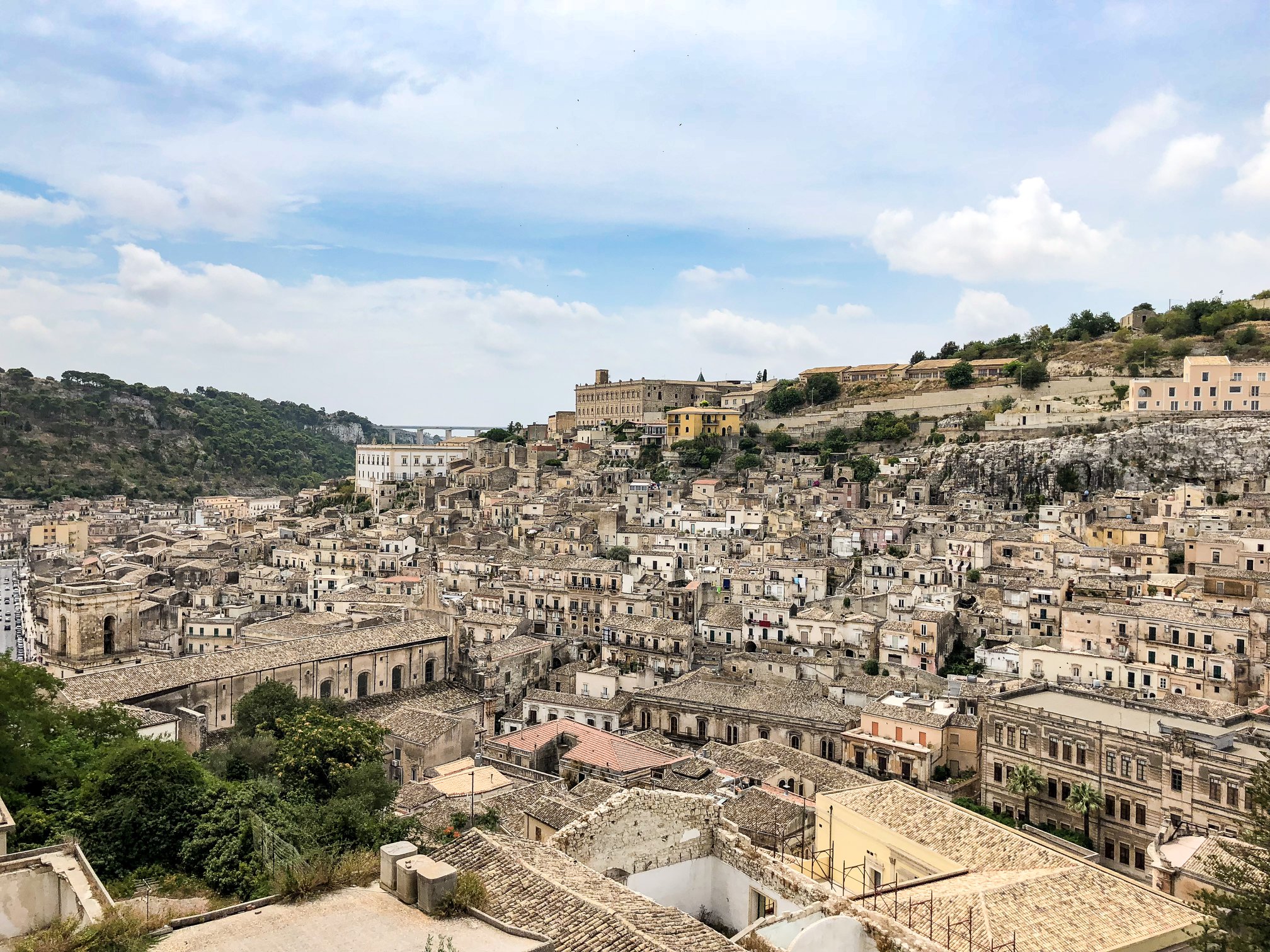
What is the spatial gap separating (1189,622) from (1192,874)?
1921 cm

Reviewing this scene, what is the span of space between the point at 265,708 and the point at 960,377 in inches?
2997

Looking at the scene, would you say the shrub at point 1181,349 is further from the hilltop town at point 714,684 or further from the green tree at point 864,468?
the green tree at point 864,468

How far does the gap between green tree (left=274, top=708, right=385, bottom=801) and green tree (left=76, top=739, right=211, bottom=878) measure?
3.53 meters

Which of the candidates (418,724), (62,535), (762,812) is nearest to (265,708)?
(418,724)

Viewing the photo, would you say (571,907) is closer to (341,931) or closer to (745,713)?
(341,931)

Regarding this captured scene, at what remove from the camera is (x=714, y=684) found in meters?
41.3

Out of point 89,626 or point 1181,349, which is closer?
point 89,626

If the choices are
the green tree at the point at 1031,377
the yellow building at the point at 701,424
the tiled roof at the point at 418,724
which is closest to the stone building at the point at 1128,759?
the tiled roof at the point at 418,724

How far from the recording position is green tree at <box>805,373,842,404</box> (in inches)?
4043

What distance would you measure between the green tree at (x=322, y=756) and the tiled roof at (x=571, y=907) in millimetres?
10681

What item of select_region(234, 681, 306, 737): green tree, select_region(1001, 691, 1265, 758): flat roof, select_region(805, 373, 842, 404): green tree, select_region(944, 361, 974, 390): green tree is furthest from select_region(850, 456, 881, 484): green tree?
select_region(234, 681, 306, 737): green tree

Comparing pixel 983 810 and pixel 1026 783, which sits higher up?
pixel 1026 783

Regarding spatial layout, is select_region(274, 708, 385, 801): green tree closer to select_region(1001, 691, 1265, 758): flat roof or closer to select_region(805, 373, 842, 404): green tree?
select_region(1001, 691, 1265, 758): flat roof

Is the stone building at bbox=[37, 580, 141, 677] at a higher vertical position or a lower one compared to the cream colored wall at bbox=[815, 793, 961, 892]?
higher
